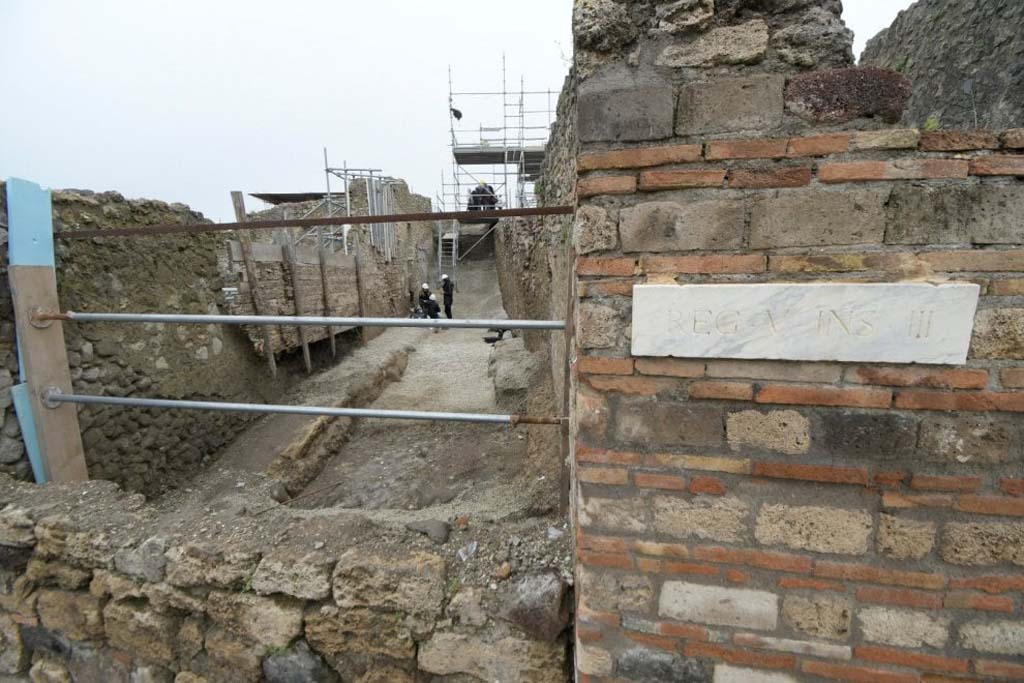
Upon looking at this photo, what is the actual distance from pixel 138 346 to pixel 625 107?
4.25m

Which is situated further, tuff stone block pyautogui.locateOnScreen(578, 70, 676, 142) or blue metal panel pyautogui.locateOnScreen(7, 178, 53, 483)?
blue metal panel pyautogui.locateOnScreen(7, 178, 53, 483)

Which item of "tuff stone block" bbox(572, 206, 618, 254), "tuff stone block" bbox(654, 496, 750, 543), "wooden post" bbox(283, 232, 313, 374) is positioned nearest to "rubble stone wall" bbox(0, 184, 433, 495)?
"wooden post" bbox(283, 232, 313, 374)

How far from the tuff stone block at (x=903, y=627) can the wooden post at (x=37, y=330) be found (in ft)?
12.8

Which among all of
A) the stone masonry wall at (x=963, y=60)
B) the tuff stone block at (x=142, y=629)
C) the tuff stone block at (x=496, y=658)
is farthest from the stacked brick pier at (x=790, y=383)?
the tuff stone block at (x=142, y=629)

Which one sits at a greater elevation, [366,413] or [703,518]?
[366,413]

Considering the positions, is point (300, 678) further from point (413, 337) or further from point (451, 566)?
point (413, 337)

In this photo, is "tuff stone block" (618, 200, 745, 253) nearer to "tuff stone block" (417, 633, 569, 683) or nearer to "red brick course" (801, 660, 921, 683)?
"red brick course" (801, 660, 921, 683)

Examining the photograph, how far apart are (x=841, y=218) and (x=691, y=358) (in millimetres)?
536

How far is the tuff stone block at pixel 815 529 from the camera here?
55.8 inches

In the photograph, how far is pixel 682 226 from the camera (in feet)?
4.50

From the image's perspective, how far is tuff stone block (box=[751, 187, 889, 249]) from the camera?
128 cm

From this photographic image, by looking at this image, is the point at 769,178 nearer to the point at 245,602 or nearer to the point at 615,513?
the point at 615,513

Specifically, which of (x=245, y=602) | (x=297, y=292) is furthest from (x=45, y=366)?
(x=297, y=292)

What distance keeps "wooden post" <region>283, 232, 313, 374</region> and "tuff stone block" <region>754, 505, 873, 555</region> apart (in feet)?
23.1
